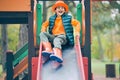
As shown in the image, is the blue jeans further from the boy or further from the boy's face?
Answer: the boy's face

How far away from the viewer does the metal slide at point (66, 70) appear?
21.9 ft

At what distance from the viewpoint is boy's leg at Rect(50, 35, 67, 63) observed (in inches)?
277

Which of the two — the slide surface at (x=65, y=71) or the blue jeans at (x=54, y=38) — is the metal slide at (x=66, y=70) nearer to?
the slide surface at (x=65, y=71)

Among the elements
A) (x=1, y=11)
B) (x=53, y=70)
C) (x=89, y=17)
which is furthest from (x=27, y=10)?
(x=53, y=70)

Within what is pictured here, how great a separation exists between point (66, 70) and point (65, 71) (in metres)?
0.05

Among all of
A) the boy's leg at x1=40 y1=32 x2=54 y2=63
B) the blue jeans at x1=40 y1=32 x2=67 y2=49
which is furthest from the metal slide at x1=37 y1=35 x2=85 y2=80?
the blue jeans at x1=40 y1=32 x2=67 y2=49

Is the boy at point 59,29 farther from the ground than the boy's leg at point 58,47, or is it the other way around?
the boy at point 59,29

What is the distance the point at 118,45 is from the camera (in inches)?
1984

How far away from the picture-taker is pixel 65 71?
6.94m

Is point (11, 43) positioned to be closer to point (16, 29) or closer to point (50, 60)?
point (16, 29)

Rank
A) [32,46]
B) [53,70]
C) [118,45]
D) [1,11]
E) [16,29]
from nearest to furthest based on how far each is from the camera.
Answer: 1. [53,70]
2. [32,46]
3. [1,11]
4. [16,29]
5. [118,45]

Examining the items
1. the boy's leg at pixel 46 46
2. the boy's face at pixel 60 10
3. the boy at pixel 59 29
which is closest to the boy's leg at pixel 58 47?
the boy at pixel 59 29

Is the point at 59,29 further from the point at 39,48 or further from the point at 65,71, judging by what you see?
the point at 65,71

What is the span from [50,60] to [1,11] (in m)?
3.16
